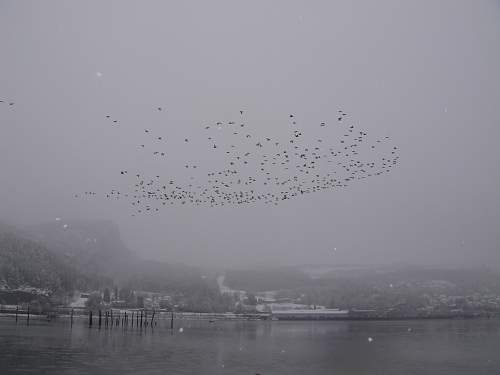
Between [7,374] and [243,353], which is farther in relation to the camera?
[243,353]

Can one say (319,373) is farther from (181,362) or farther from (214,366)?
(181,362)

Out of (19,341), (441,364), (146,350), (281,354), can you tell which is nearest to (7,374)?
(146,350)

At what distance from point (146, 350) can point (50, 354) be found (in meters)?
16.1

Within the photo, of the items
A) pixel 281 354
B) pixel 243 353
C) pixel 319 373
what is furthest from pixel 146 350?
pixel 319 373

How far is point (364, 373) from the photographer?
67.4 metres

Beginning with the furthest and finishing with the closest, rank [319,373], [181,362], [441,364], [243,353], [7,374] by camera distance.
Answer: [243,353]
[441,364]
[181,362]
[319,373]
[7,374]

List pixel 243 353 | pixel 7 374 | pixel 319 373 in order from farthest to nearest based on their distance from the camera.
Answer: pixel 243 353 → pixel 319 373 → pixel 7 374

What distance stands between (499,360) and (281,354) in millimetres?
34250

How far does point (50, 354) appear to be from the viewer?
232 ft

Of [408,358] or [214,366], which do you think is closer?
[214,366]

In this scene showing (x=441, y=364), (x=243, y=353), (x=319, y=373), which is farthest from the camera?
(x=243, y=353)

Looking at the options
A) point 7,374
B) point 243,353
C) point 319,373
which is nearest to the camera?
point 7,374

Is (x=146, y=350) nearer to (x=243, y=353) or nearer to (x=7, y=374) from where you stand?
(x=243, y=353)

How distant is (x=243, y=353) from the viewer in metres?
86.6
